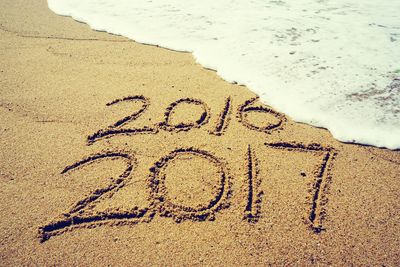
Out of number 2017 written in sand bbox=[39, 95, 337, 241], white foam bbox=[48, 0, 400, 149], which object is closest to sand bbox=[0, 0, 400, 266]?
number 2017 written in sand bbox=[39, 95, 337, 241]

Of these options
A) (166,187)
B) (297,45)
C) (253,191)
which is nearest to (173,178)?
(166,187)

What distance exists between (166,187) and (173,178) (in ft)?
0.33

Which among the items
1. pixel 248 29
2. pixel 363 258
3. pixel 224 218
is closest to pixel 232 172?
pixel 224 218

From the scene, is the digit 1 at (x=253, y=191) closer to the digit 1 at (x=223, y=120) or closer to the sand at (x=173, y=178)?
the sand at (x=173, y=178)

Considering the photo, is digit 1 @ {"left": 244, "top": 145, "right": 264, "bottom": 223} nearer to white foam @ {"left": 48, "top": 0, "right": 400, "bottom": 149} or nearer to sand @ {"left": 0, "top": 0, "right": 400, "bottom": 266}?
sand @ {"left": 0, "top": 0, "right": 400, "bottom": 266}

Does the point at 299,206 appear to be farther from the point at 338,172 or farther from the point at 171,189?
the point at 171,189

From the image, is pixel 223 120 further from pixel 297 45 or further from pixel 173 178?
pixel 297 45

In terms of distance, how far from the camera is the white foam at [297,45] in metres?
3.06

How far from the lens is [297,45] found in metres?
4.05

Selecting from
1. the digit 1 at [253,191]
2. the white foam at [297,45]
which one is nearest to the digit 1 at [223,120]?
the digit 1 at [253,191]

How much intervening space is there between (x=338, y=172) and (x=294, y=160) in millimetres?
331

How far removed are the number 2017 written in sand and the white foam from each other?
43 cm

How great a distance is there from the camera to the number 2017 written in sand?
209 cm

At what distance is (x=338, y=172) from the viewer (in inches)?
96.0
